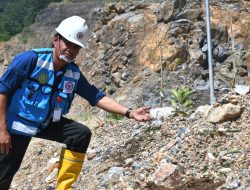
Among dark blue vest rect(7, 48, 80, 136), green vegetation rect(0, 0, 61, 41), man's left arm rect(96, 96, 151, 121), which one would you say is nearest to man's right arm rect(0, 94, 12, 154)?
dark blue vest rect(7, 48, 80, 136)

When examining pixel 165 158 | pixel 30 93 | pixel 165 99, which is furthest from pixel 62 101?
pixel 165 99

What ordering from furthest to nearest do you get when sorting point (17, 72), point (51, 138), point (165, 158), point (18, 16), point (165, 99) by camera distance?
point (18, 16) → point (165, 99) → point (165, 158) → point (51, 138) → point (17, 72)

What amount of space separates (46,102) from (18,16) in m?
89.4

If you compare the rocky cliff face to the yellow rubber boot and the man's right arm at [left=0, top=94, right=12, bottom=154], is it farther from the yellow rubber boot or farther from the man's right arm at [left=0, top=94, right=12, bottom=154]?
the man's right arm at [left=0, top=94, right=12, bottom=154]

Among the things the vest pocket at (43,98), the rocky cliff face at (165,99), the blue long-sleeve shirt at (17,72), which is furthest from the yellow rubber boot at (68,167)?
the rocky cliff face at (165,99)

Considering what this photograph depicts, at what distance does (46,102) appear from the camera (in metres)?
3.20

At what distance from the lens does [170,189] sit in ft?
12.6

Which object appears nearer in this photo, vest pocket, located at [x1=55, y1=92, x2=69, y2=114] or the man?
the man

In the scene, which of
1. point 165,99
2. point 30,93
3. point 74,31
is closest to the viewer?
point 30,93

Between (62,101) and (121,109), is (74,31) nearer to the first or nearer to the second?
(62,101)

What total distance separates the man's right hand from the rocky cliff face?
1334 mm

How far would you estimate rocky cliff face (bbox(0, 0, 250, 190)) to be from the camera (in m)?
4.18

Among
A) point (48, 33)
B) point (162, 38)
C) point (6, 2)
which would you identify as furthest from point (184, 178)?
point (6, 2)

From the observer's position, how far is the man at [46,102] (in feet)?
10.1
